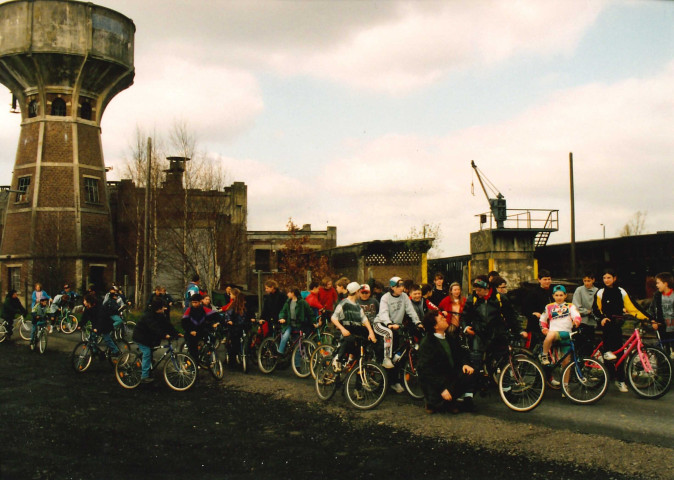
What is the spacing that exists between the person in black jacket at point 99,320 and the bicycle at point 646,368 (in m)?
9.78

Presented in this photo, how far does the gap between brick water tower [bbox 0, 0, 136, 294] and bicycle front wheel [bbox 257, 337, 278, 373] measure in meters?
29.7

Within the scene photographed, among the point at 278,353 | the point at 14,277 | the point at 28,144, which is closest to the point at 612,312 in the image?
the point at 278,353

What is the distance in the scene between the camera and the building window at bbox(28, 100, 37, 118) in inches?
1599

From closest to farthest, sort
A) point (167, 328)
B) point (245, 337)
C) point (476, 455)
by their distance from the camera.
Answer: point (476, 455), point (167, 328), point (245, 337)

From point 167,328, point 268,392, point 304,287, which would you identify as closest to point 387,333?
point 268,392

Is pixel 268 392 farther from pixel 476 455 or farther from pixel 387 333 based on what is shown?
pixel 476 455

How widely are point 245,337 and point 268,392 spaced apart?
259 cm

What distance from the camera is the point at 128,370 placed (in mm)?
11891

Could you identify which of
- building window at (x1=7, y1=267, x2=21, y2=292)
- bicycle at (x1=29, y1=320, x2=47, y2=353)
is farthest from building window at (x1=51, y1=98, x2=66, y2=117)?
bicycle at (x1=29, y1=320, x2=47, y2=353)

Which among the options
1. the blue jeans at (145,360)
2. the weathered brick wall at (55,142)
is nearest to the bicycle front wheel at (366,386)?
the blue jeans at (145,360)

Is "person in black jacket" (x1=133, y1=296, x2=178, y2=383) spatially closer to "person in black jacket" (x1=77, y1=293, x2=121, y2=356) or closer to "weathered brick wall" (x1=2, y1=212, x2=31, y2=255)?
"person in black jacket" (x1=77, y1=293, x2=121, y2=356)

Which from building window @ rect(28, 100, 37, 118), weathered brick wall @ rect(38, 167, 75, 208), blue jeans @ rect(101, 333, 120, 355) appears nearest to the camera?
blue jeans @ rect(101, 333, 120, 355)

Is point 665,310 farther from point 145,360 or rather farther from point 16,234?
point 16,234

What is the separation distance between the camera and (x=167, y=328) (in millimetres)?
11781
